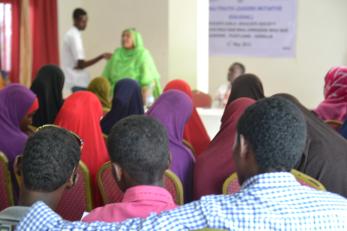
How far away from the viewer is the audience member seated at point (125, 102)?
3549 millimetres

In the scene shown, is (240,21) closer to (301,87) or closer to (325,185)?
(301,87)

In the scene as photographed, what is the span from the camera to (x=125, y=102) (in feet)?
12.3

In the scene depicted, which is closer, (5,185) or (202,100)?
(5,185)

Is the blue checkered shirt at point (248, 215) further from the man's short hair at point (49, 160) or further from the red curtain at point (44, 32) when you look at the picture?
the red curtain at point (44, 32)

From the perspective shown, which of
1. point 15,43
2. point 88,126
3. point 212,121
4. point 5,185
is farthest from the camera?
point 15,43

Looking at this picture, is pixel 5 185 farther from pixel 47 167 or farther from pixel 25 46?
pixel 25 46

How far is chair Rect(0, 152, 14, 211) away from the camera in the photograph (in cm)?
247

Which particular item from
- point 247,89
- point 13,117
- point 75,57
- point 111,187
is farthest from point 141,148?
point 75,57

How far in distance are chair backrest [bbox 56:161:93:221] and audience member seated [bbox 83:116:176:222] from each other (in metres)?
0.75

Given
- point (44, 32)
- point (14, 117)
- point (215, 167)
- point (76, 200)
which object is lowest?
point (76, 200)

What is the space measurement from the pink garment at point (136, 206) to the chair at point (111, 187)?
0.72m

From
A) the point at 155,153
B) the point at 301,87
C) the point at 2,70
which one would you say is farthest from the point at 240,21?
the point at 155,153

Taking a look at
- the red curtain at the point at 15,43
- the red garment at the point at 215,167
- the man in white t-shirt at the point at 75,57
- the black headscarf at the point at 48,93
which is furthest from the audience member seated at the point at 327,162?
the red curtain at the point at 15,43

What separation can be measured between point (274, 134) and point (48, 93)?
294 centimetres
